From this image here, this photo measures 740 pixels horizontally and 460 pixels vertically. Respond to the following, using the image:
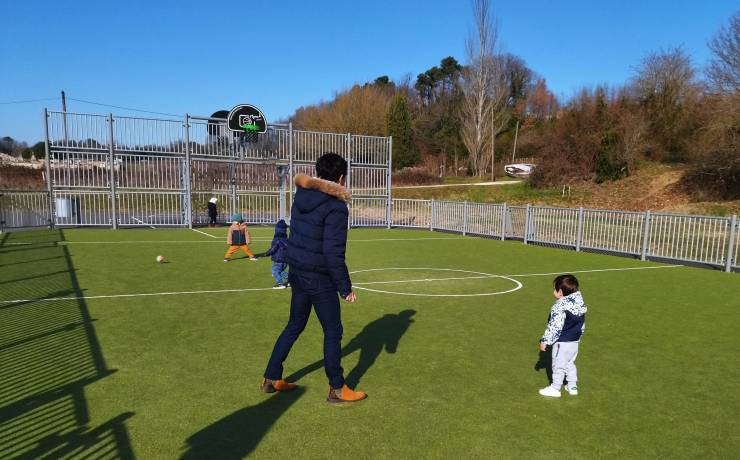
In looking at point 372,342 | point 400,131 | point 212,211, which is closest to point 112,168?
point 212,211

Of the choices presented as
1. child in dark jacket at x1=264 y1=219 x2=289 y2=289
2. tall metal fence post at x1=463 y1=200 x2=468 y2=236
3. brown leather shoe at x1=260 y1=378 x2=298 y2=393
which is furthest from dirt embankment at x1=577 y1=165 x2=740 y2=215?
brown leather shoe at x1=260 y1=378 x2=298 y2=393

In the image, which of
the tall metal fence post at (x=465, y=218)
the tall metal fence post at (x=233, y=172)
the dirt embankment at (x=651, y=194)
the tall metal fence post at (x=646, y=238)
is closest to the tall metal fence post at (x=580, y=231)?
the tall metal fence post at (x=646, y=238)

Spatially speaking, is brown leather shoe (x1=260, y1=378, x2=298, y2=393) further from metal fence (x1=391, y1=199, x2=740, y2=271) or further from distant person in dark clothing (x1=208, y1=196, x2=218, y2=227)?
distant person in dark clothing (x1=208, y1=196, x2=218, y2=227)

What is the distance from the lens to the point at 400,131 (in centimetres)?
5612

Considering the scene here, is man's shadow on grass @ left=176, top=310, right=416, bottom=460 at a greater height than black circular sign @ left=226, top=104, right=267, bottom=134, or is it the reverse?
black circular sign @ left=226, top=104, right=267, bottom=134

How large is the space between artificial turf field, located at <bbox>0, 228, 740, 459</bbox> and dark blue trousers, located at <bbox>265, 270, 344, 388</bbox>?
340 millimetres

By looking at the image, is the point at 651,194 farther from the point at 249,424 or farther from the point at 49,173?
the point at 249,424

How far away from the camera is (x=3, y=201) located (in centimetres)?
1836

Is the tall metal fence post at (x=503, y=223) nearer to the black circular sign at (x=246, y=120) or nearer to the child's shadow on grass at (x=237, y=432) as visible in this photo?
the black circular sign at (x=246, y=120)

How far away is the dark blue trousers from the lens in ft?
13.5

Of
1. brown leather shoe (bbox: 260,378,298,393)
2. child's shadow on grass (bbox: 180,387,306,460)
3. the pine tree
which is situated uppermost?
the pine tree

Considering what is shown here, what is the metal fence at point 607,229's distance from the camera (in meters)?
12.8

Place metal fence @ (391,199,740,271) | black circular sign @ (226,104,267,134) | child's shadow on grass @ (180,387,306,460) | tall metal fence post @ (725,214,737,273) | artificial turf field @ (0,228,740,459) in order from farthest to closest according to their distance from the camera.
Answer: black circular sign @ (226,104,267,134), metal fence @ (391,199,740,271), tall metal fence post @ (725,214,737,273), artificial turf field @ (0,228,740,459), child's shadow on grass @ (180,387,306,460)

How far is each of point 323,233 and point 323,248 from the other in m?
0.12
